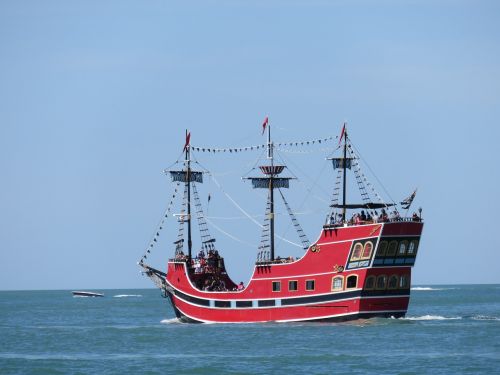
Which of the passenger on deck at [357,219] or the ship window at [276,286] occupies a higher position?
the passenger on deck at [357,219]

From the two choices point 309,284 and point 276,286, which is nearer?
point 309,284

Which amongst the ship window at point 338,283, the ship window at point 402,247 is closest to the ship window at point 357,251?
the ship window at point 338,283

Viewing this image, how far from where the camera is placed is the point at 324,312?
251 feet

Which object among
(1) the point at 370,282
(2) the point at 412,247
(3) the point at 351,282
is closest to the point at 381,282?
(1) the point at 370,282

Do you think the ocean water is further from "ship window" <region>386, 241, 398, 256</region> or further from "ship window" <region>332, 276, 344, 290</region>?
"ship window" <region>386, 241, 398, 256</region>

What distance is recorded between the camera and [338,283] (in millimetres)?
75312

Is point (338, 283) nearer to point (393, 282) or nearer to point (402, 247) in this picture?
point (393, 282)

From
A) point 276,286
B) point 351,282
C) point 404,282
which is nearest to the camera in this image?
point 351,282

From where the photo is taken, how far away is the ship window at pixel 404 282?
3012 inches

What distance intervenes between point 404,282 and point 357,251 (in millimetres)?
4548

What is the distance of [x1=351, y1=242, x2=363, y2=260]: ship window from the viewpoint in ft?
243

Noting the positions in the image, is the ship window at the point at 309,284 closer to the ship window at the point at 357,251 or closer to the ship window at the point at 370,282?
the ship window at the point at 357,251

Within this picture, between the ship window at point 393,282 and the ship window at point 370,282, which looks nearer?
the ship window at point 370,282

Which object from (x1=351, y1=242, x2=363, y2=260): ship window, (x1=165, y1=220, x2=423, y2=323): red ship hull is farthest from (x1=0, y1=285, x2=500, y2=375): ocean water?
(x1=351, y1=242, x2=363, y2=260): ship window
